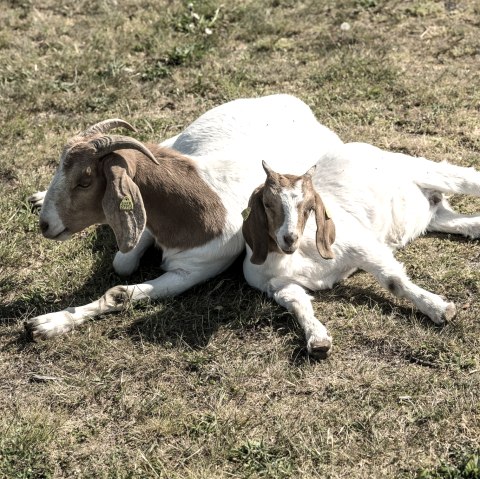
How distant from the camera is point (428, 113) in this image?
7879 millimetres

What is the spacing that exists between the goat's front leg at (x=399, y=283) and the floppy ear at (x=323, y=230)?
37 centimetres

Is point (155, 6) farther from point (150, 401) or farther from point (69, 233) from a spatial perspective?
point (150, 401)

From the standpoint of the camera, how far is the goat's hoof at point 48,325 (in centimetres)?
554

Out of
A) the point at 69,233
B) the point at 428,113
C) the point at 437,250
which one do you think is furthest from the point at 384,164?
the point at 69,233

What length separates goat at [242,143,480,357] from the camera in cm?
527

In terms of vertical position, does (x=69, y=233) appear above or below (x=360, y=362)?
above

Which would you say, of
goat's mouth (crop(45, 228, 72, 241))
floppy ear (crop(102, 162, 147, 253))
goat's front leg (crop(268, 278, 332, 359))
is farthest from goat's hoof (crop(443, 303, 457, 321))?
goat's mouth (crop(45, 228, 72, 241))

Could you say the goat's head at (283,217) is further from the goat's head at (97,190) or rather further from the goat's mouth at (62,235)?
the goat's mouth at (62,235)

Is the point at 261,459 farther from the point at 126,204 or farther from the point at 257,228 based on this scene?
the point at 126,204

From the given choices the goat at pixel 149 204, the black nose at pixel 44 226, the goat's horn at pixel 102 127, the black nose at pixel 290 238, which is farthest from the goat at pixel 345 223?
the black nose at pixel 44 226

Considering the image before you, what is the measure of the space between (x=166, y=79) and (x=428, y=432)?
17.3 feet

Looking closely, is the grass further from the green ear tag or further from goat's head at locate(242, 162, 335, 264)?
the green ear tag

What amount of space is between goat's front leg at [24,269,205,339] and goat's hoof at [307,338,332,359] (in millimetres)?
1089

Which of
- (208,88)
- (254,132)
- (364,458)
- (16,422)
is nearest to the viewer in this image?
(364,458)
